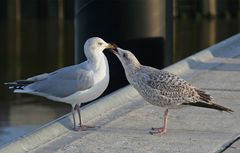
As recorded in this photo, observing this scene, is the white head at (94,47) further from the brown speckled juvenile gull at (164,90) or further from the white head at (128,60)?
the brown speckled juvenile gull at (164,90)

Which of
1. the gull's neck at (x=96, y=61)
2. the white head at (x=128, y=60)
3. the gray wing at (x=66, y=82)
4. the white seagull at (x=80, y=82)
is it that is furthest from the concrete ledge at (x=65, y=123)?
the white head at (x=128, y=60)

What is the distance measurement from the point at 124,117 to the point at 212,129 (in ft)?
3.58

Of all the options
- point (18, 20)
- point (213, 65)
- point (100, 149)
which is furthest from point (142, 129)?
point (18, 20)

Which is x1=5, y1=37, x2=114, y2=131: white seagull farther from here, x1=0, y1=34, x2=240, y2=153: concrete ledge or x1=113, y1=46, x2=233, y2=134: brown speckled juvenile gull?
x1=113, y1=46, x2=233, y2=134: brown speckled juvenile gull

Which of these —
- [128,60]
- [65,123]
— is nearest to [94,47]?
[128,60]

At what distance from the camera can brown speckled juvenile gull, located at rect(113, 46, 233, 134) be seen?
7.97 meters

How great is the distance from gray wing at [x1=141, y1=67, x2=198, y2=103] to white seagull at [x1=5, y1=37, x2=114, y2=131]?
460 mm

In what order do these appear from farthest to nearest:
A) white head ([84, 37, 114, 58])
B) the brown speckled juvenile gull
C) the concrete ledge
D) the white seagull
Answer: white head ([84, 37, 114, 58]) < the white seagull < the brown speckled juvenile gull < the concrete ledge

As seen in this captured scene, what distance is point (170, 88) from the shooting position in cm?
801

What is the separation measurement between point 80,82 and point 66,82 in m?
0.20

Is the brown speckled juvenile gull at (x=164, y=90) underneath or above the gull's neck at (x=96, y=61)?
underneath

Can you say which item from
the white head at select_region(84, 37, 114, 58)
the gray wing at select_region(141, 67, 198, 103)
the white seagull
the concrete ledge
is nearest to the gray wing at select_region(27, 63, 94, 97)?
the white seagull

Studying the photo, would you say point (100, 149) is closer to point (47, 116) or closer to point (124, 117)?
point (124, 117)

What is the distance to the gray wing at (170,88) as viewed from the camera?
7969 millimetres
